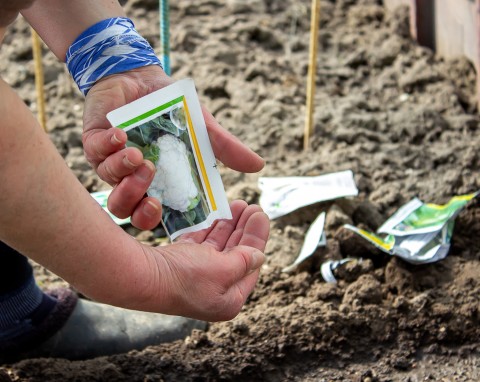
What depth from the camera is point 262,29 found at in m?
3.68

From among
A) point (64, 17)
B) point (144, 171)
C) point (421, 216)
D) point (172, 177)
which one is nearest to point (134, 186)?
point (144, 171)

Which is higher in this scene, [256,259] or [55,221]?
[55,221]

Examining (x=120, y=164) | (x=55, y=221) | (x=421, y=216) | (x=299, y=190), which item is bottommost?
(x=421, y=216)

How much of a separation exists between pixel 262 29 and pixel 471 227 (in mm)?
1599

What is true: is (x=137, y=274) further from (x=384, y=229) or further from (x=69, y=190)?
(x=384, y=229)

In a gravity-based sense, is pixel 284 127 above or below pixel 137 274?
below

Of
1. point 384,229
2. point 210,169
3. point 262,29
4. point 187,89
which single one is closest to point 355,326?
point 384,229

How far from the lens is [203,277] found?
1573 millimetres

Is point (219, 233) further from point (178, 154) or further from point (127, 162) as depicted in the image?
point (127, 162)

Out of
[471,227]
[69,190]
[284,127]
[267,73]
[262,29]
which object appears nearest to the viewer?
[69,190]

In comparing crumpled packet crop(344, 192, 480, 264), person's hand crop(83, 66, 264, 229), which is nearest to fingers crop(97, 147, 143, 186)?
person's hand crop(83, 66, 264, 229)

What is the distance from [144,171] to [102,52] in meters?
0.35

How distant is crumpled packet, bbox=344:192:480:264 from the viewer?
91.6 inches

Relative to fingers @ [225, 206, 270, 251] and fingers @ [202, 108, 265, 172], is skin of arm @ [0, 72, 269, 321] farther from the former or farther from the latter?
fingers @ [202, 108, 265, 172]
